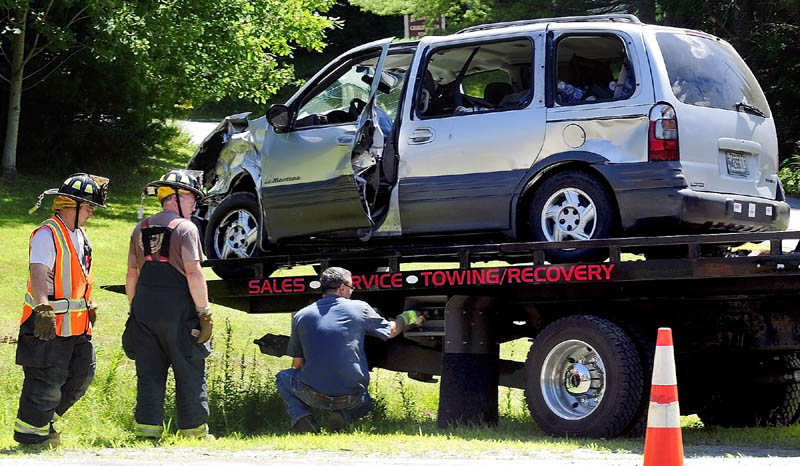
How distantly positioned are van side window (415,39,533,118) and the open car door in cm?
38

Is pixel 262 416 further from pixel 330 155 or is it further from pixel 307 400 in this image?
pixel 330 155

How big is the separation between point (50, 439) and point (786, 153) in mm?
17430

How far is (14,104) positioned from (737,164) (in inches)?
717

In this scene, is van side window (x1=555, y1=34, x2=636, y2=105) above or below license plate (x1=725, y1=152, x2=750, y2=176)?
above

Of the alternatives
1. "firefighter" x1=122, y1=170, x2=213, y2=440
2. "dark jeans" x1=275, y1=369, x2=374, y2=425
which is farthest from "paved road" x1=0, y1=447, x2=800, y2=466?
"dark jeans" x1=275, y1=369, x2=374, y2=425

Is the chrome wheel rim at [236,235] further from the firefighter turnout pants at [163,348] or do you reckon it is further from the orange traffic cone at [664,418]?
the orange traffic cone at [664,418]

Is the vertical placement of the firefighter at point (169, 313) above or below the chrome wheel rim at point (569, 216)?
below

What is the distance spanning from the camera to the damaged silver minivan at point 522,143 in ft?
26.9

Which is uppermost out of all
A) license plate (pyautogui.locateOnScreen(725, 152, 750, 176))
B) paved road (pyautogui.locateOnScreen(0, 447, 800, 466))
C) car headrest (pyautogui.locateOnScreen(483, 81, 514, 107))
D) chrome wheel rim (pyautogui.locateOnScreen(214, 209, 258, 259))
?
car headrest (pyautogui.locateOnScreen(483, 81, 514, 107))

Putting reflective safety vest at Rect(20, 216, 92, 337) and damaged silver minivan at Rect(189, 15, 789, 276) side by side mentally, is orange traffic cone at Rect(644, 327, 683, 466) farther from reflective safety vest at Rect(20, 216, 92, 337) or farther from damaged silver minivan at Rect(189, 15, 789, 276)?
reflective safety vest at Rect(20, 216, 92, 337)

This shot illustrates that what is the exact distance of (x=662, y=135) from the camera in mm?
8102

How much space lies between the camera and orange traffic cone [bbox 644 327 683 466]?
5.59 metres

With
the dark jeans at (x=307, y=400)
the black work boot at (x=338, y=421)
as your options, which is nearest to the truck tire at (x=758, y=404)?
the dark jeans at (x=307, y=400)

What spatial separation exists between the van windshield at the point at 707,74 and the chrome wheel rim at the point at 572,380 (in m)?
1.66
